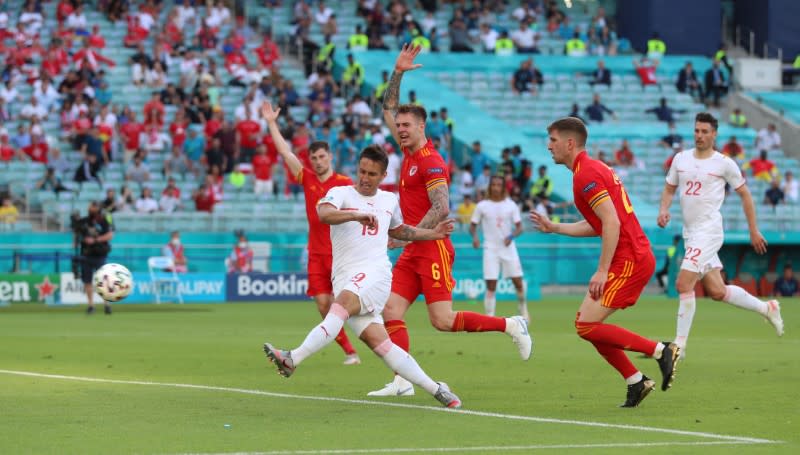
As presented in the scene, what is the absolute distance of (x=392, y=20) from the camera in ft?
151

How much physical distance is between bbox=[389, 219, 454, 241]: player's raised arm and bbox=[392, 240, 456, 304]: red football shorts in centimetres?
85

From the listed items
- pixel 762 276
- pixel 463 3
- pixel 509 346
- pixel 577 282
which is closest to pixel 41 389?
pixel 509 346

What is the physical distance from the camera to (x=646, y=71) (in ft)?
153

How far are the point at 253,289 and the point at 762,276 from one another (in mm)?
13158

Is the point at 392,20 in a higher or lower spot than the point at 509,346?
higher

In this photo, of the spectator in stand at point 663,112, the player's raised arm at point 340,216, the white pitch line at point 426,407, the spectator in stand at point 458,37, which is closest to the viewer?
the white pitch line at point 426,407

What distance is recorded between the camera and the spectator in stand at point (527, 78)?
44875 mm

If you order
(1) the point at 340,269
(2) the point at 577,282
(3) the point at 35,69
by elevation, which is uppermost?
(3) the point at 35,69

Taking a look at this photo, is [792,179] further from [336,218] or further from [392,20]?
[336,218]

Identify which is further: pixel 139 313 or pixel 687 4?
pixel 687 4

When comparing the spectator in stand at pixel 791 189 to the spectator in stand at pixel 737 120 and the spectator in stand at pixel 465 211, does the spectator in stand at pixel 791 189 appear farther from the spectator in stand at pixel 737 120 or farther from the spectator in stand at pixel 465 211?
the spectator in stand at pixel 465 211

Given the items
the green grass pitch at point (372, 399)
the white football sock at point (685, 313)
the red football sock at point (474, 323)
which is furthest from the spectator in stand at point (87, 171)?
the red football sock at point (474, 323)

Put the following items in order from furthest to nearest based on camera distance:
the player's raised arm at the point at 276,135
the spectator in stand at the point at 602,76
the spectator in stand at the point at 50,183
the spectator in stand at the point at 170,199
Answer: the spectator in stand at the point at 602,76 → the spectator in stand at the point at 170,199 → the spectator in stand at the point at 50,183 → the player's raised arm at the point at 276,135

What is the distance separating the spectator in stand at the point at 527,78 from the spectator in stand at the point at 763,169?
6.99 metres
